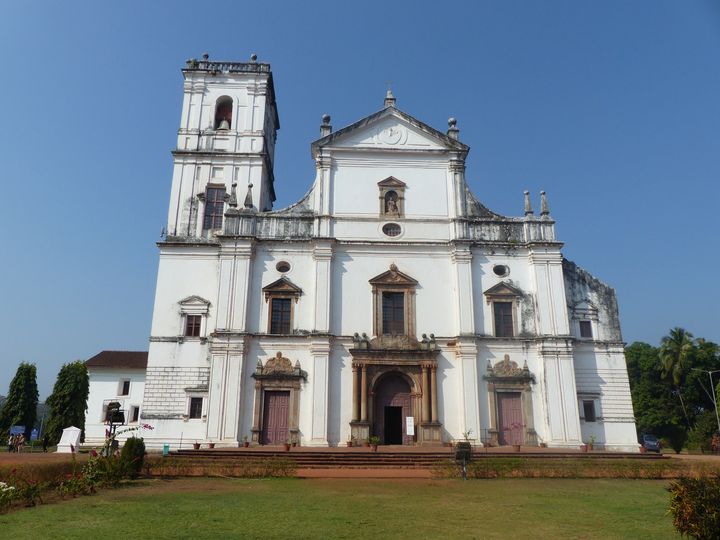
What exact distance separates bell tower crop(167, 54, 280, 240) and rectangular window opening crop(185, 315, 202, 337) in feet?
13.9

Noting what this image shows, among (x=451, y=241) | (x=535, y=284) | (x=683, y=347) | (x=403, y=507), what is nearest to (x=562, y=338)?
(x=535, y=284)

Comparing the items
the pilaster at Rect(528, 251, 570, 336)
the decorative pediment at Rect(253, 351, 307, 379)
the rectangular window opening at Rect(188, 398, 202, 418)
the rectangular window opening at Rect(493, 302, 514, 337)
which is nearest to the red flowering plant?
the rectangular window opening at Rect(188, 398, 202, 418)

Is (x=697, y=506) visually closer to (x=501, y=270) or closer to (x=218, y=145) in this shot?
(x=501, y=270)

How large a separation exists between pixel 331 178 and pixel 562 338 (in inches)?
523

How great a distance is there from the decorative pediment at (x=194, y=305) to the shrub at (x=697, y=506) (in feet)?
69.8

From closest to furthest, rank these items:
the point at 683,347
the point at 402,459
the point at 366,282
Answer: the point at 402,459 < the point at 366,282 < the point at 683,347

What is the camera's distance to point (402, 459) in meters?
19.0

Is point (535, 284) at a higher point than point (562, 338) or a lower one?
higher

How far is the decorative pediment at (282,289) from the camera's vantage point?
2531cm

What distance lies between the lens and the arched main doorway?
24156mm

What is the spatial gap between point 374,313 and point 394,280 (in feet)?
6.02

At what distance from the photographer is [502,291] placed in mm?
25594

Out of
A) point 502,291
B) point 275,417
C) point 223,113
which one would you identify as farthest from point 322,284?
point 223,113

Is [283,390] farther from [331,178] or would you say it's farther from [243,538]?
[243,538]
